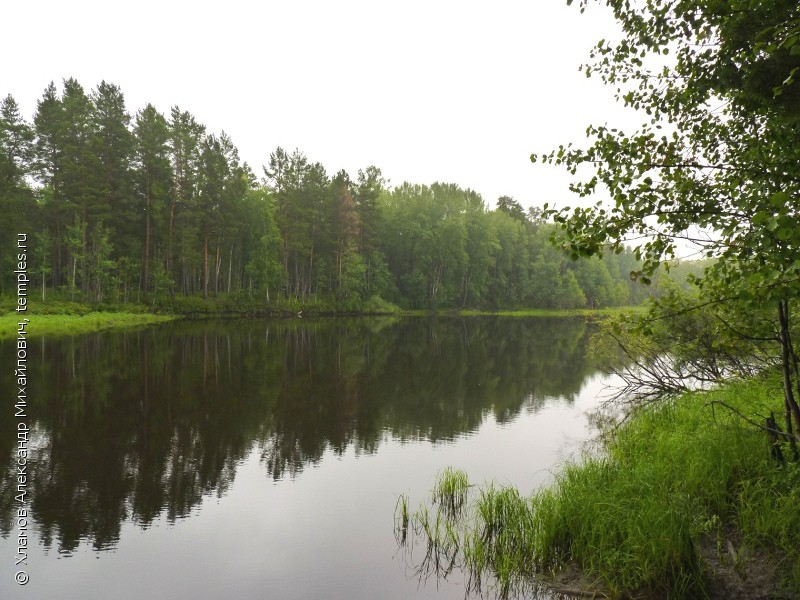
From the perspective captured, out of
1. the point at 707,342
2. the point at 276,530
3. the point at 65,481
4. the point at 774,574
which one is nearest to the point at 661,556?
the point at 774,574

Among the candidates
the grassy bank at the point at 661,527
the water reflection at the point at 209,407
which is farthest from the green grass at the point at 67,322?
the grassy bank at the point at 661,527

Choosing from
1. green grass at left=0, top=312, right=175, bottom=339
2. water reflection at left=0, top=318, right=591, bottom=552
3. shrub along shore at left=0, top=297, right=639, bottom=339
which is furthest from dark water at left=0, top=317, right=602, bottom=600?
green grass at left=0, top=312, right=175, bottom=339

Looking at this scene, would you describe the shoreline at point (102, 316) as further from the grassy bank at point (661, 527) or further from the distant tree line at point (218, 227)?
the grassy bank at point (661, 527)

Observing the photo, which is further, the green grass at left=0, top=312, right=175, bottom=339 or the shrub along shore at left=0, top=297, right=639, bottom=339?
the shrub along shore at left=0, top=297, right=639, bottom=339

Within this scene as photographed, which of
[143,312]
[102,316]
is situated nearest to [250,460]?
[102,316]

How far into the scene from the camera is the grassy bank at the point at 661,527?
596cm

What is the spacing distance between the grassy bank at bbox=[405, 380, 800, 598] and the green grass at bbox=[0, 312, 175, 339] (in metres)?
34.4

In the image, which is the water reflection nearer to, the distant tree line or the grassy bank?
the grassy bank

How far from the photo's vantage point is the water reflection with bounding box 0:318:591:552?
9883 millimetres

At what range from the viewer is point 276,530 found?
8766 millimetres

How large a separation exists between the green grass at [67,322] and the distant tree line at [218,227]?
4.74m

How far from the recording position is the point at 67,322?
3856 centimetres

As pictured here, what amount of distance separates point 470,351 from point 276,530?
26950mm

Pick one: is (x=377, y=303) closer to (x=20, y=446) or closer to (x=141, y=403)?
(x=141, y=403)
